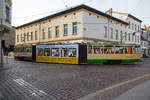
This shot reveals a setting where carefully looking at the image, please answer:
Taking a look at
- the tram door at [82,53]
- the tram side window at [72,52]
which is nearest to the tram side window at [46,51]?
the tram side window at [72,52]

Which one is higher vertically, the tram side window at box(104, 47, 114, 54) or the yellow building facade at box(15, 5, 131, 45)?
the yellow building facade at box(15, 5, 131, 45)

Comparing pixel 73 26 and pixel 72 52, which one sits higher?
pixel 73 26

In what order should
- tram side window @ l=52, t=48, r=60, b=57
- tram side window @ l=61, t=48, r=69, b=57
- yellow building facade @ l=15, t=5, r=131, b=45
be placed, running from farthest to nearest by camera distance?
yellow building facade @ l=15, t=5, r=131, b=45, tram side window @ l=52, t=48, r=60, b=57, tram side window @ l=61, t=48, r=69, b=57

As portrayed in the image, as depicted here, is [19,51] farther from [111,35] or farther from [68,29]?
[111,35]

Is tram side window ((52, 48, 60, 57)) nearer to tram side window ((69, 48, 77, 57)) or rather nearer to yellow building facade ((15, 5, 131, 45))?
tram side window ((69, 48, 77, 57))

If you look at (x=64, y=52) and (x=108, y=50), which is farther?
(x=64, y=52)

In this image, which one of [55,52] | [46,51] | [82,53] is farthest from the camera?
[46,51]

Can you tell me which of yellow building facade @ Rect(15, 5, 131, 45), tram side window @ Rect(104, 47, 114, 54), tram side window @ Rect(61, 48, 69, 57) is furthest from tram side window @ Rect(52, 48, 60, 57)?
tram side window @ Rect(104, 47, 114, 54)

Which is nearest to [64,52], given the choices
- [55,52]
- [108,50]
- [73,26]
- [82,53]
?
[55,52]

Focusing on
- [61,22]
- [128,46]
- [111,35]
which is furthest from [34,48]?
[111,35]

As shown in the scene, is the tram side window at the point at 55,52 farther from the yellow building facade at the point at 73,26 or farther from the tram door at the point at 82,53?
the yellow building facade at the point at 73,26

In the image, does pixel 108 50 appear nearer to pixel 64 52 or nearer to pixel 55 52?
pixel 64 52

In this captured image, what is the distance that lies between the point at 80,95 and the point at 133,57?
42.8 ft

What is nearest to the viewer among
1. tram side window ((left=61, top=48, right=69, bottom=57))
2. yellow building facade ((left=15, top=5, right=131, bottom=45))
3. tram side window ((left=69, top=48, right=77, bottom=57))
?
tram side window ((left=69, top=48, right=77, bottom=57))
